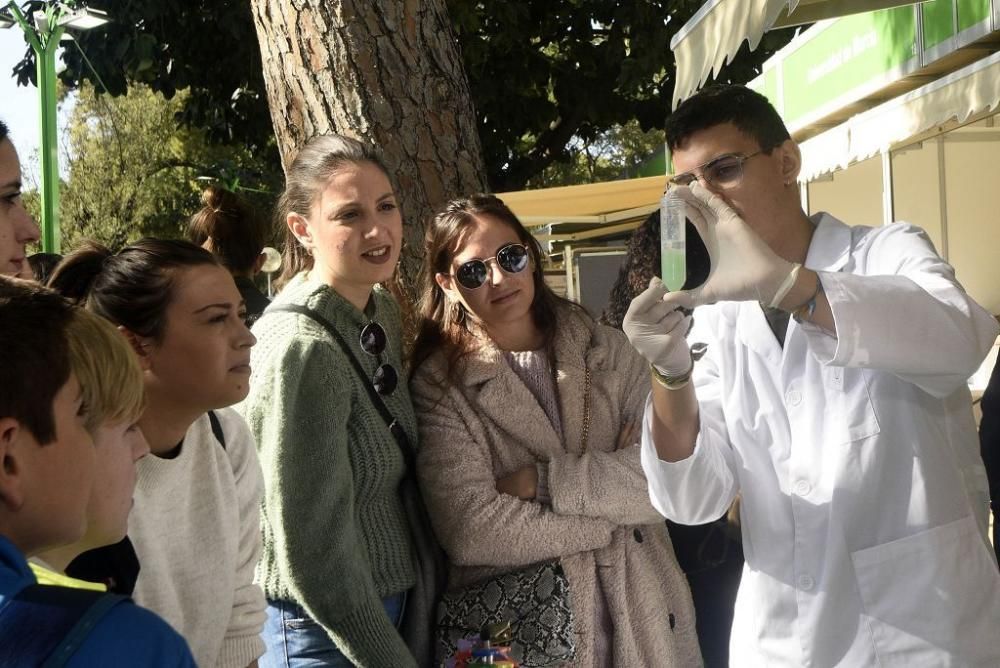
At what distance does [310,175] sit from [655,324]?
3.80 ft

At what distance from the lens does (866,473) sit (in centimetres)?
201

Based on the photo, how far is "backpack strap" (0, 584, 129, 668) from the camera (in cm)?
116

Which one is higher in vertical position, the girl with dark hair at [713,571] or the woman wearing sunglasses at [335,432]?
the woman wearing sunglasses at [335,432]

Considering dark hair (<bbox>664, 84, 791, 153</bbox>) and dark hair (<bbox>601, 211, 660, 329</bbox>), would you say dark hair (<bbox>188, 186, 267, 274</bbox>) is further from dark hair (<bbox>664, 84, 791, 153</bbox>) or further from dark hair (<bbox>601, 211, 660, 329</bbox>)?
dark hair (<bbox>664, 84, 791, 153</bbox>)

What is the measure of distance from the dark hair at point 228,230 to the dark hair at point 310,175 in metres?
1.66

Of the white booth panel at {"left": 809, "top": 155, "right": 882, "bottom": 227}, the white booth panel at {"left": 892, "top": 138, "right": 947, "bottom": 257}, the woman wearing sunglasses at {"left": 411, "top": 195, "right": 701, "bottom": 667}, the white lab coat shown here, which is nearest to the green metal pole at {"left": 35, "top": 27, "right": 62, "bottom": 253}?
the woman wearing sunglasses at {"left": 411, "top": 195, "right": 701, "bottom": 667}

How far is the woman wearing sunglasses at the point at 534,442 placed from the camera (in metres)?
2.56

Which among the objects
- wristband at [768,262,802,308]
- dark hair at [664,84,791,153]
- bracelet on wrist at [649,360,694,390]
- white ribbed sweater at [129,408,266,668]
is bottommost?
white ribbed sweater at [129,408,266,668]

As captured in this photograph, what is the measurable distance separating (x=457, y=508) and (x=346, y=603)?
376 millimetres

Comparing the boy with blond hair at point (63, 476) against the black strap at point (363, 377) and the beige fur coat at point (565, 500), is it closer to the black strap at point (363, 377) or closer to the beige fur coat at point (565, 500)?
the black strap at point (363, 377)

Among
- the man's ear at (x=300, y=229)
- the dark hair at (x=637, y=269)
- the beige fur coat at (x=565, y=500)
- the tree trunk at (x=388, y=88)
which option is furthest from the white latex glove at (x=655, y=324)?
the dark hair at (x=637, y=269)

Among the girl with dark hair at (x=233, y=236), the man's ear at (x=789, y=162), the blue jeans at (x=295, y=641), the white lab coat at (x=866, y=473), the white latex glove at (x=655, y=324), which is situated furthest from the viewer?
the girl with dark hair at (x=233, y=236)

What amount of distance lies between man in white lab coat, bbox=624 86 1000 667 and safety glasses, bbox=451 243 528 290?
0.63 m

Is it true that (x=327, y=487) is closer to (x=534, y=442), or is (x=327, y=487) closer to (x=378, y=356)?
(x=378, y=356)
